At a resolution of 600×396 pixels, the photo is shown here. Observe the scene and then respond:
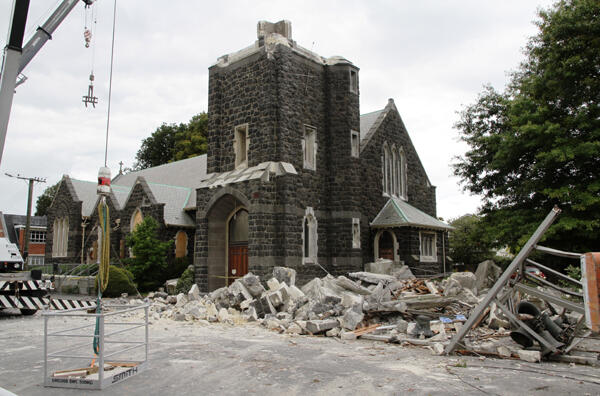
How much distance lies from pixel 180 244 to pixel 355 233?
10.6 meters

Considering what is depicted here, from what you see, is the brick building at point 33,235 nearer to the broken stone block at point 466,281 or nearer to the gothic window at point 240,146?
the gothic window at point 240,146

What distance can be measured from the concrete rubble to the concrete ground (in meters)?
0.76

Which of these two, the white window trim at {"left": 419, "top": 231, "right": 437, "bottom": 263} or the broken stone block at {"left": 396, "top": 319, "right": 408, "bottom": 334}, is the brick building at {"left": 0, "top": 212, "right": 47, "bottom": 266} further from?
the broken stone block at {"left": 396, "top": 319, "right": 408, "bottom": 334}

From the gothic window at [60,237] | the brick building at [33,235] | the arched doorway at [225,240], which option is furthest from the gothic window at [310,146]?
the brick building at [33,235]

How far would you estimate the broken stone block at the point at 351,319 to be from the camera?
11.1 metres

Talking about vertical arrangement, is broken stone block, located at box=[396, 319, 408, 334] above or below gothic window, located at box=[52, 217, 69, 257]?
below

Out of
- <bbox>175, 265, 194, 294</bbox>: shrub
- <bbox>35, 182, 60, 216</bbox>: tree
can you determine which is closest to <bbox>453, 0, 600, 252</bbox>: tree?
<bbox>175, 265, 194, 294</bbox>: shrub

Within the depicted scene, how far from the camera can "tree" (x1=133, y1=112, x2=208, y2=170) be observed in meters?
44.5

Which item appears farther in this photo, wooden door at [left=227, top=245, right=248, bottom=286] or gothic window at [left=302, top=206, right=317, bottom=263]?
wooden door at [left=227, top=245, right=248, bottom=286]

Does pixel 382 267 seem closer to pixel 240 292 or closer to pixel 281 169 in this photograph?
pixel 281 169

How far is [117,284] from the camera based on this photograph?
68.7 feet

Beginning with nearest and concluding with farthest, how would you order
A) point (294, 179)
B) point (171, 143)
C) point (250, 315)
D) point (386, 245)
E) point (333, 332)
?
point (333, 332)
point (250, 315)
point (294, 179)
point (386, 245)
point (171, 143)

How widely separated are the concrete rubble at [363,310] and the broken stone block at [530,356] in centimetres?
1

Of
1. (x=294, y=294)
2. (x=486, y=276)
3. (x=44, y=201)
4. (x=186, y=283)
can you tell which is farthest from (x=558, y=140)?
(x=44, y=201)
